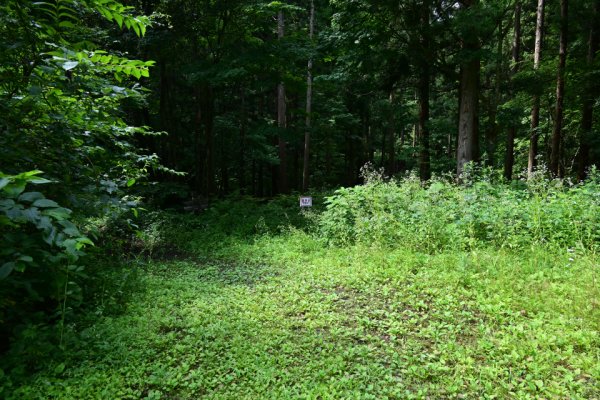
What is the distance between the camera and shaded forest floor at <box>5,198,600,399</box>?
276 centimetres

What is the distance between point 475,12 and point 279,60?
18.3 feet

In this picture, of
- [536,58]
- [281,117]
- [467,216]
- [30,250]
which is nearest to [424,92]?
[536,58]

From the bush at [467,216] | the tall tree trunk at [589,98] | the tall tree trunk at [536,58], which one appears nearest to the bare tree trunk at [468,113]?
the bush at [467,216]

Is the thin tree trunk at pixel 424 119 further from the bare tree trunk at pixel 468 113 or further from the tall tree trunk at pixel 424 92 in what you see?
the bare tree trunk at pixel 468 113

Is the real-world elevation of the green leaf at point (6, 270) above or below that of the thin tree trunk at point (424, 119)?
below

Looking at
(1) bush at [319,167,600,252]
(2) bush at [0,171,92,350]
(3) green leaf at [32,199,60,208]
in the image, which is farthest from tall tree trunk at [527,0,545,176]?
(3) green leaf at [32,199,60,208]

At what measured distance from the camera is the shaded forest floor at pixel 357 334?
9.05ft

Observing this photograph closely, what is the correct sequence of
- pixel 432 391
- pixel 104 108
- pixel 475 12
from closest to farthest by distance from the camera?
pixel 432 391 → pixel 104 108 → pixel 475 12

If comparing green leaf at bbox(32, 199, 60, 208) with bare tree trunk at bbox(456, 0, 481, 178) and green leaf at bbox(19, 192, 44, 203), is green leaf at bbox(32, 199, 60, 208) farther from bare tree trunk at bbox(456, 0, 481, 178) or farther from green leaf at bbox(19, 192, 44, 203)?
bare tree trunk at bbox(456, 0, 481, 178)

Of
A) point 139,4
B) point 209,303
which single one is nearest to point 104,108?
point 209,303

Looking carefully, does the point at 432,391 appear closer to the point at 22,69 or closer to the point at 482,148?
the point at 22,69

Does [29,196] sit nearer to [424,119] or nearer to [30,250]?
[30,250]

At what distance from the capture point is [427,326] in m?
3.72

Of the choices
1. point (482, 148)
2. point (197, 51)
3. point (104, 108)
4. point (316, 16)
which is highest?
point (316, 16)
